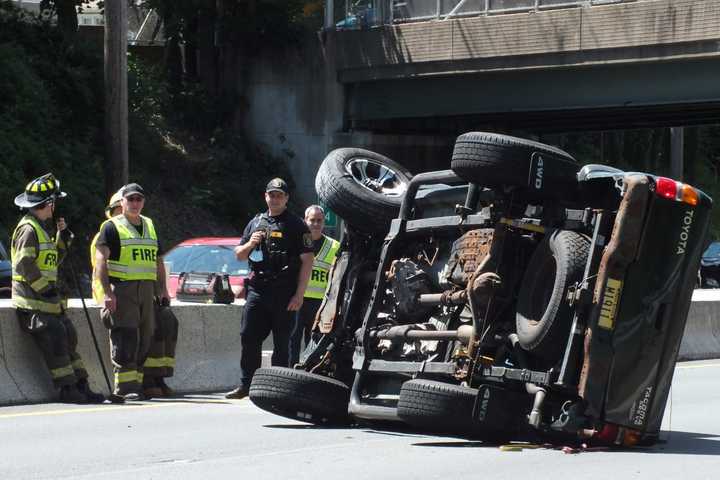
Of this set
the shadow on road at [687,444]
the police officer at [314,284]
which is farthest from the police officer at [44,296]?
the shadow on road at [687,444]

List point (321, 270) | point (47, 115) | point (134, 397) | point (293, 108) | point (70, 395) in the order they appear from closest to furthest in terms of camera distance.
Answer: point (70, 395) < point (134, 397) < point (321, 270) < point (47, 115) < point (293, 108)

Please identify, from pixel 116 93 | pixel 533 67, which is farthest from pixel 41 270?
pixel 533 67

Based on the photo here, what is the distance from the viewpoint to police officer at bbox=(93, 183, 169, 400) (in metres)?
12.2

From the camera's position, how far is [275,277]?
482 inches

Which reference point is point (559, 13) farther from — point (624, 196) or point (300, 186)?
point (624, 196)

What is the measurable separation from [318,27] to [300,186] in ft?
12.9

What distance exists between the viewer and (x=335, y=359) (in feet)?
33.9

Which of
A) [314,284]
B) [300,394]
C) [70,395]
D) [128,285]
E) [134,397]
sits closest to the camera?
[300,394]

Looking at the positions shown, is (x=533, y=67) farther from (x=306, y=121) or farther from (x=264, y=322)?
(x=264, y=322)

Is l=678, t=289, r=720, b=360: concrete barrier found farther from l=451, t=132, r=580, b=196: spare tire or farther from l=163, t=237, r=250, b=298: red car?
l=451, t=132, r=580, b=196: spare tire

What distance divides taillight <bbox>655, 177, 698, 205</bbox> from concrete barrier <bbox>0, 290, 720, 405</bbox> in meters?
5.90

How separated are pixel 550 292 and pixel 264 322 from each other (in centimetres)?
374

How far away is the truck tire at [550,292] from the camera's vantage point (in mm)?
8805

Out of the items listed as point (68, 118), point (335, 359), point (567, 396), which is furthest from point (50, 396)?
point (68, 118)
